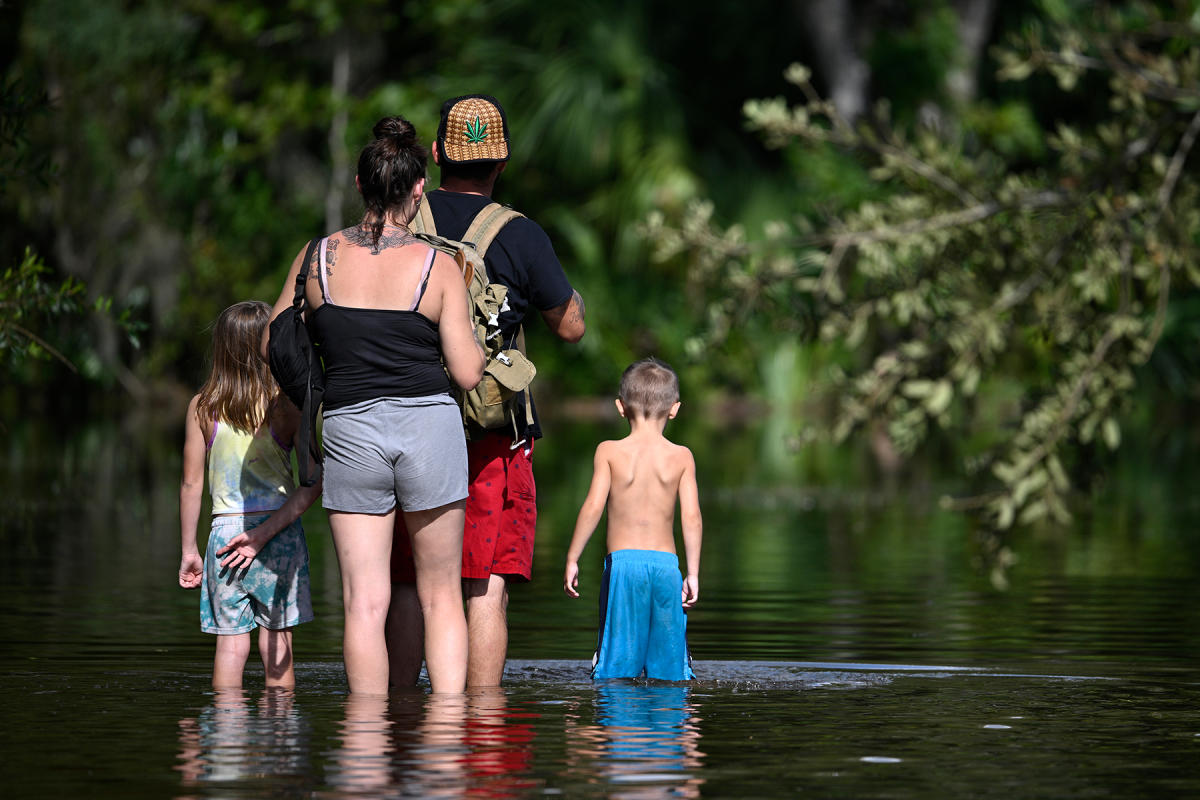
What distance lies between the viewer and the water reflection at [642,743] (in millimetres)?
5398

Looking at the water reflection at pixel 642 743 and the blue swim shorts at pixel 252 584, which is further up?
the blue swim shorts at pixel 252 584

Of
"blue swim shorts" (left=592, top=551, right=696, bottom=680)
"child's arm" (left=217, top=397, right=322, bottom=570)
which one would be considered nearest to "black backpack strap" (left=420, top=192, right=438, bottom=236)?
"child's arm" (left=217, top=397, right=322, bottom=570)

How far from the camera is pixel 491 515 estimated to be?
23.0 ft

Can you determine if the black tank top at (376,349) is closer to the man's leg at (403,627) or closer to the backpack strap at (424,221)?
the backpack strap at (424,221)

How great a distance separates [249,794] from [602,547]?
900 cm

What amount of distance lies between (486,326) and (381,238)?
0.46 m

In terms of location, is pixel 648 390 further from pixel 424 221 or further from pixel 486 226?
pixel 424 221

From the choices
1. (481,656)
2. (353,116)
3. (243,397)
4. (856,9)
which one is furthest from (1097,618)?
(353,116)

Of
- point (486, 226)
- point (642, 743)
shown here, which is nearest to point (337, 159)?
point (486, 226)

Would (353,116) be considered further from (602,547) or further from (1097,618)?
(1097,618)

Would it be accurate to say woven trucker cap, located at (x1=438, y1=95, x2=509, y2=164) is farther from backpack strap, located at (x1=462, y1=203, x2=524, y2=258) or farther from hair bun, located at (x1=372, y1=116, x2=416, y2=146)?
hair bun, located at (x1=372, y1=116, x2=416, y2=146)

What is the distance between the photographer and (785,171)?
32.7 meters

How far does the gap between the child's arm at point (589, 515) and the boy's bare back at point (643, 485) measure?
0.01 metres

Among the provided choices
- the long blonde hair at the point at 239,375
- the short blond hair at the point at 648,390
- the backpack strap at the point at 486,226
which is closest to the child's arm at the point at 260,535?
the long blonde hair at the point at 239,375
